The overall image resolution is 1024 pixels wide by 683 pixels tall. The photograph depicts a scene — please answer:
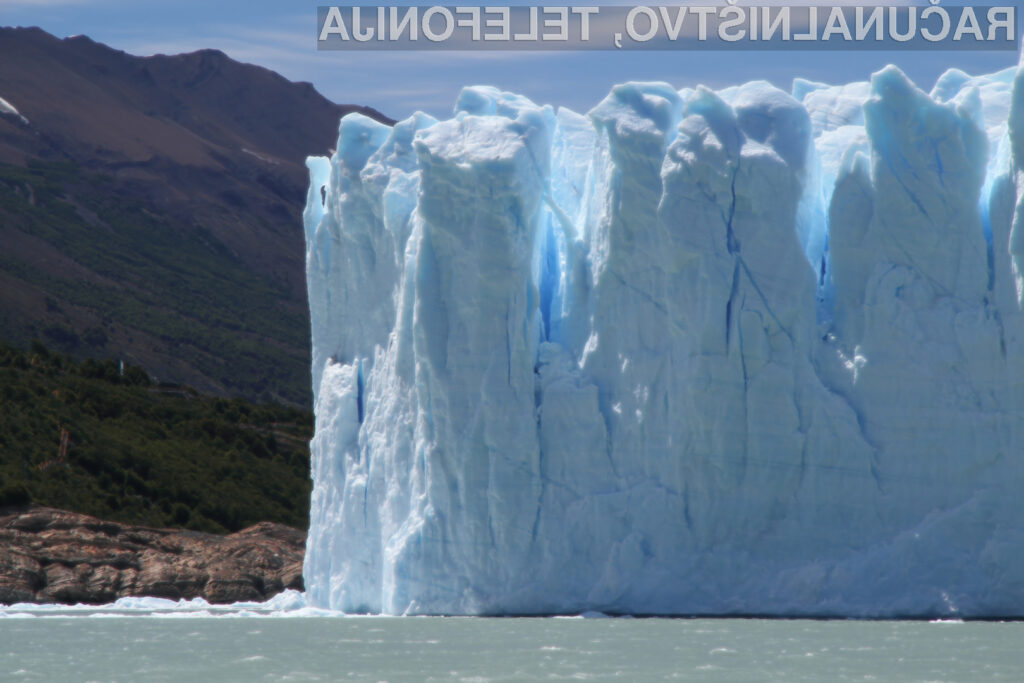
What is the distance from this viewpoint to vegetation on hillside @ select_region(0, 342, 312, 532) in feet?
107

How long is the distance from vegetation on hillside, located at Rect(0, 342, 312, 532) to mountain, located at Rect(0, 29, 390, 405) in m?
20.1

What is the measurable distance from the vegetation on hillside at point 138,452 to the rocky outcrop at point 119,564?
176cm

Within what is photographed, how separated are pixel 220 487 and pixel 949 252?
22069 mm

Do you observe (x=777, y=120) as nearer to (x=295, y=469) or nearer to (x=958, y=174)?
(x=958, y=174)

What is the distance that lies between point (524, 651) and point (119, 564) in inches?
535

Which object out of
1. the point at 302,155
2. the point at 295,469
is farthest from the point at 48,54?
the point at 295,469

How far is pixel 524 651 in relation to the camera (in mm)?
15000

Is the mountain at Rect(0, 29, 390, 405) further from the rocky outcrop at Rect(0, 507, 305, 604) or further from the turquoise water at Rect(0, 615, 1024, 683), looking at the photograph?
the turquoise water at Rect(0, 615, 1024, 683)

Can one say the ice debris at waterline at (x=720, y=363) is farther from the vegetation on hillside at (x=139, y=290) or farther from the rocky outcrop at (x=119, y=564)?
the vegetation on hillside at (x=139, y=290)

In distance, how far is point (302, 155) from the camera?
13075cm

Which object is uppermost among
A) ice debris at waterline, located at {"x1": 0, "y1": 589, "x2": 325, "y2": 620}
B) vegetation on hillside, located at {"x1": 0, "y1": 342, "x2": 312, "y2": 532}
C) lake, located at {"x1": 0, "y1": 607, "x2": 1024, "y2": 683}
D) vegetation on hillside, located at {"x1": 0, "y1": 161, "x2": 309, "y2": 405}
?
vegetation on hillside, located at {"x1": 0, "y1": 161, "x2": 309, "y2": 405}

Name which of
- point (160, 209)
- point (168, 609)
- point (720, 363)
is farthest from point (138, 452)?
point (160, 209)

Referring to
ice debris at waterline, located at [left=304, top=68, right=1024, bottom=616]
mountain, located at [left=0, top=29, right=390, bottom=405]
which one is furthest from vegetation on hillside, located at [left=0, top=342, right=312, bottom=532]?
mountain, located at [left=0, top=29, right=390, bottom=405]

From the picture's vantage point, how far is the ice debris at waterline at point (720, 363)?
17531mm
